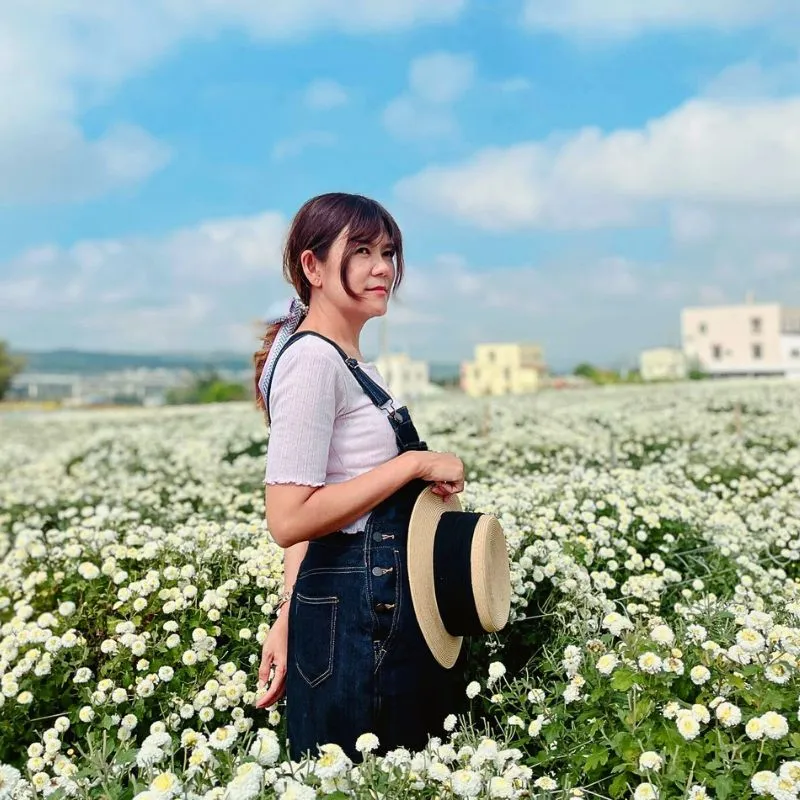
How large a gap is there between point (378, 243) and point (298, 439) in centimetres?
66

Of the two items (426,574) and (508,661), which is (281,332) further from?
(508,661)

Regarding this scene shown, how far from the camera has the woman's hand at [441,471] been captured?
253 cm

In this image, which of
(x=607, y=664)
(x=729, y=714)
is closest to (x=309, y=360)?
(x=607, y=664)

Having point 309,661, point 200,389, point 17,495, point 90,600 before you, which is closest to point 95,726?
point 90,600

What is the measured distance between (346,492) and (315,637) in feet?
1.46

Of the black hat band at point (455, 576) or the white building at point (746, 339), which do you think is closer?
the black hat band at point (455, 576)

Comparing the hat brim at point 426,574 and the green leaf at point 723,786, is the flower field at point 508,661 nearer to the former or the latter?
the green leaf at point 723,786

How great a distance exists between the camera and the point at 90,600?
435cm

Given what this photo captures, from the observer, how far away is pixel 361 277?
2.65 meters

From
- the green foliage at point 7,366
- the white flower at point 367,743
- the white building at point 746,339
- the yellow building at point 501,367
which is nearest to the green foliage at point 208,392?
the green foliage at point 7,366

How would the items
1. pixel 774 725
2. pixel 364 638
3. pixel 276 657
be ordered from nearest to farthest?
1. pixel 774 725
2. pixel 364 638
3. pixel 276 657

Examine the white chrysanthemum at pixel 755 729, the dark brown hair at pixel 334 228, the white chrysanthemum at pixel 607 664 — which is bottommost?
the white chrysanthemum at pixel 755 729

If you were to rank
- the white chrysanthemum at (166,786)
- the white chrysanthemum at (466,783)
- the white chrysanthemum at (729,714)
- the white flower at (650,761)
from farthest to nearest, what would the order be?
the white chrysanthemum at (729,714), the white flower at (650,761), the white chrysanthemum at (466,783), the white chrysanthemum at (166,786)

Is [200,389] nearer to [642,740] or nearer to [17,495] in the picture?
[17,495]
